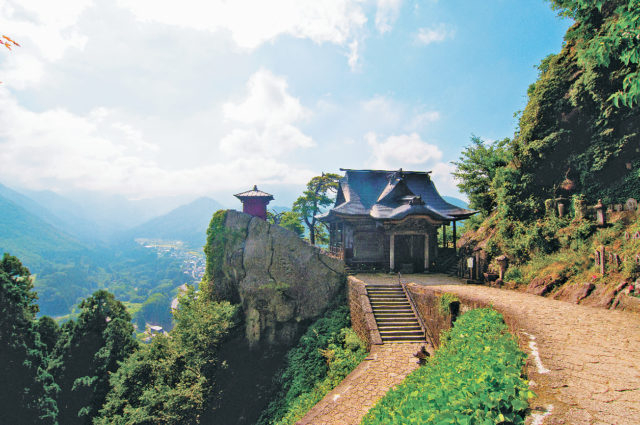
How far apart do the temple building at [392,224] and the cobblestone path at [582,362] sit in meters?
10.3

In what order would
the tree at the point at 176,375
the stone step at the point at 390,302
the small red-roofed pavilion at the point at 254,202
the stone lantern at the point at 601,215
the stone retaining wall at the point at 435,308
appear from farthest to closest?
the small red-roofed pavilion at the point at 254,202, the stone step at the point at 390,302, the tree at the point at 176,375, the stone lantern at the point at 601,215, the stone retaining wall at the point at 435,308

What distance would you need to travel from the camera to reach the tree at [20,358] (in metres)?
14.4

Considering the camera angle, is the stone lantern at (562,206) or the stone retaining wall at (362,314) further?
the stone lantern at (562,206)

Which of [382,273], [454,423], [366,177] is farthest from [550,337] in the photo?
[366,177]

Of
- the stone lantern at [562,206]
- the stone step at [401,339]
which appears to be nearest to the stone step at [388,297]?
the stone step at [401,339]

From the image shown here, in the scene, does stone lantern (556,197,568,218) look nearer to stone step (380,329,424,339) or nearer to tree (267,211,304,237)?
stone step (380,329,424,339)

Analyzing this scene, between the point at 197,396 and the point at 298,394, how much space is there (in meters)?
5.12

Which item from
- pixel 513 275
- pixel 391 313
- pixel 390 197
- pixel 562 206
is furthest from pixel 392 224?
pixel 562 206

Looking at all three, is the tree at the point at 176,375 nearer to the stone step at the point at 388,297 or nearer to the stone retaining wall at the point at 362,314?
the stone retaining wall at the point at 362,314

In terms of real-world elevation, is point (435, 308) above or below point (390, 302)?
above

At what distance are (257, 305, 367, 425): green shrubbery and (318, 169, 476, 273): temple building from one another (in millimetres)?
5154

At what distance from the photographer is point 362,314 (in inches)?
501

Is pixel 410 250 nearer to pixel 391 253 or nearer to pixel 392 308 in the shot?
pixel 391 253

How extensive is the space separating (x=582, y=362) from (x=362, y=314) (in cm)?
882
